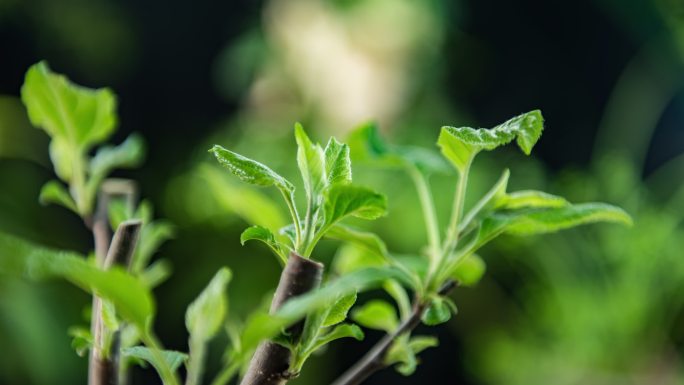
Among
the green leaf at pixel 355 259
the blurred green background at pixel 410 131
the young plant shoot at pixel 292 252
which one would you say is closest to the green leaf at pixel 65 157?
the young plant shoot at pixel 292 252

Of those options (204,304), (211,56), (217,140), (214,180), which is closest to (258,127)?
(217,140)

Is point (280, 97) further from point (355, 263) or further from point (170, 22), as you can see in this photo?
point (355, 263)

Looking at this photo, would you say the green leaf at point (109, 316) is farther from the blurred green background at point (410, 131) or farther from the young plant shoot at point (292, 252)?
the blurred green background at point (410, 131)

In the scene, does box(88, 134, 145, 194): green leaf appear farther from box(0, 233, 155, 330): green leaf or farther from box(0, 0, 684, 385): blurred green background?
box(0, 0, 684, 385): blurred green background

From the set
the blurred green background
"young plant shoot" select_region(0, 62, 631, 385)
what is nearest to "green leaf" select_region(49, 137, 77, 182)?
"young plant shoot" select_region(0, 62, 631, 385)

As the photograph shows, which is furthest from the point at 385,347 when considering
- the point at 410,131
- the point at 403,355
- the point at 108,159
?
the point at 410,131

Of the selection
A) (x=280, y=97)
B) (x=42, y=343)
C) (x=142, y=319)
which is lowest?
(x=42, y=343)
